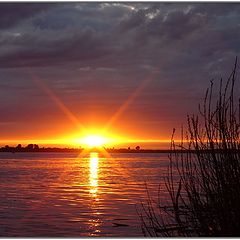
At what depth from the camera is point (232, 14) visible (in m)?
4.66

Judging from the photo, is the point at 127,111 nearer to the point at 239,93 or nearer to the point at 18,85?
the point at 18,85

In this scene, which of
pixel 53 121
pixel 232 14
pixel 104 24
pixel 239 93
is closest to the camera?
pixel 239 93

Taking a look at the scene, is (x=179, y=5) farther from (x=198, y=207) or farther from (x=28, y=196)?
(x=28, y=196)

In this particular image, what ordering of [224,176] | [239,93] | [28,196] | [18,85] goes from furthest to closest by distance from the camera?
[28,196]
[18,85]
[239,93]
[224,176]

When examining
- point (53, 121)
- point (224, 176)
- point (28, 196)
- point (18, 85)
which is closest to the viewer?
point (224, 176)

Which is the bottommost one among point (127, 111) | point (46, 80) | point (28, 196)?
point (28, 196)

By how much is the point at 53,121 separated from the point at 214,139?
2.31 metres

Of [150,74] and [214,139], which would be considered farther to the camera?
[150,74]

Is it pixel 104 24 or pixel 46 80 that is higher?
pixel 104 24

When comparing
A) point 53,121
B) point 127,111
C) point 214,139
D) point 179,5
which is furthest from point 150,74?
point 214,139

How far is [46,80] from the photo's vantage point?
5.62 metres

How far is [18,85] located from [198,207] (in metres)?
2.46

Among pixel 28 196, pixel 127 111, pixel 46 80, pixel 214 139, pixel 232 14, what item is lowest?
pixel 28 196

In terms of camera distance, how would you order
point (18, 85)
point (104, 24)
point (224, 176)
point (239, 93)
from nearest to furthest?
point (224, 176) < point (239, 93) < point (104, 24) < point (18, 85)
